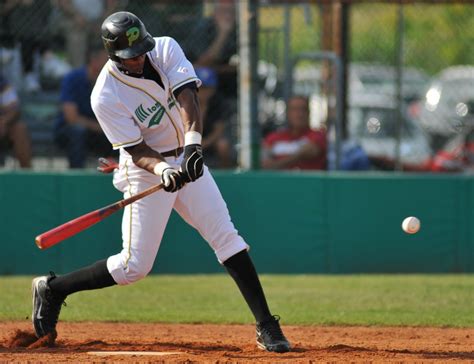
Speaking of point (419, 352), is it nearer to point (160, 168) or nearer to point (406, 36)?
point (160, 168)

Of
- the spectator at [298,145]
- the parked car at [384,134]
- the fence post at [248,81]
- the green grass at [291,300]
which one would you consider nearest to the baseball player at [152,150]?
the green grass at [291,300]

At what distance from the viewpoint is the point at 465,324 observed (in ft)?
23.8

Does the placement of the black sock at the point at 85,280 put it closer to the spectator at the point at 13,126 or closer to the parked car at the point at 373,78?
the spectator at the point at 13,126

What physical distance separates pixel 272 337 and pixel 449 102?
10235mm

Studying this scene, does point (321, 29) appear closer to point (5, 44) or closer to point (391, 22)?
point (391, 22)

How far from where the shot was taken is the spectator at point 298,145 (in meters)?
10.7

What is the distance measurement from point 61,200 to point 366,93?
661cm

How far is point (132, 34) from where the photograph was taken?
17.9 ft

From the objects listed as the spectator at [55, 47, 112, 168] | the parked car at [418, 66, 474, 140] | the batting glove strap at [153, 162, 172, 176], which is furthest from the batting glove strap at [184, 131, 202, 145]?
the parked car at [418, 66, 474, 140]

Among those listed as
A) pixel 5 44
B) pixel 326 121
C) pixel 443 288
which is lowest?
pixel 443 288

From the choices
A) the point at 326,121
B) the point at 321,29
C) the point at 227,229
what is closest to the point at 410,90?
the point at 321,29

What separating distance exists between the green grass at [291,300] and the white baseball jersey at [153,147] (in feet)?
5.86

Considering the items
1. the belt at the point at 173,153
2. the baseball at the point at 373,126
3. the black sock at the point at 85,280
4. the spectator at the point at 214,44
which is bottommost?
the black sock at the point at 85,280

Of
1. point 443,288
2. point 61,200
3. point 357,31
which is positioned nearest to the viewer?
point 443,288
